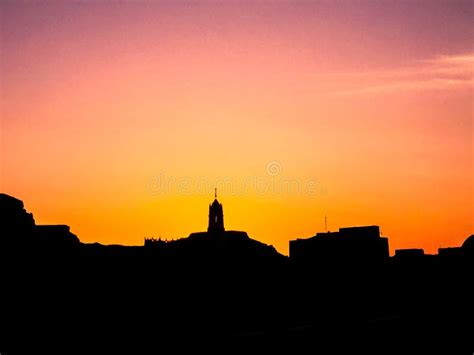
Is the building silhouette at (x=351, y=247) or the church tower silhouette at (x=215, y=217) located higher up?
the church tower silhouette at (x=215, y=217)

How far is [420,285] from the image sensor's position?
33875 mm

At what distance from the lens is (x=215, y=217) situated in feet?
254

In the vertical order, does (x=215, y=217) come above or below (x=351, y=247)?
above

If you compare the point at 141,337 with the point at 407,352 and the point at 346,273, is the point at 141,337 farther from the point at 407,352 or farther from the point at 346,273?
the point at 346,273

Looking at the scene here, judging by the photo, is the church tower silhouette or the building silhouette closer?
the building silhouette

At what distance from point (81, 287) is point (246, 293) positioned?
1150 centimetres

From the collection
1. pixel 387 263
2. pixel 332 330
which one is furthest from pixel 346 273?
pixel 332 330

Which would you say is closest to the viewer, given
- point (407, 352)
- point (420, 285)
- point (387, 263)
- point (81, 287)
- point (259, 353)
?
point (259, 353)

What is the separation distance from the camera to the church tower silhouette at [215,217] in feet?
250

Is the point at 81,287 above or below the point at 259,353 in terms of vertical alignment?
above

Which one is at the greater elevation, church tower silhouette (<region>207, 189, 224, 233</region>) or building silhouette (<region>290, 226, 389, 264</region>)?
church tower silhouette (<region>207, 189, 224, 233</region>)

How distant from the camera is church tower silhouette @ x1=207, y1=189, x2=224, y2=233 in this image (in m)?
76.2

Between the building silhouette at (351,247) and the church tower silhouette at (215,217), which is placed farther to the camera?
the church tower silhouette at (215,217)

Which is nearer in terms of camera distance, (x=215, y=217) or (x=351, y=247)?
(x=351, y=247)
